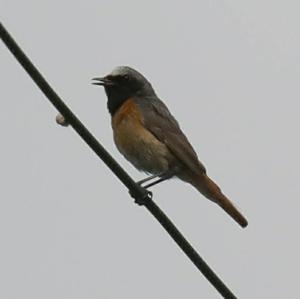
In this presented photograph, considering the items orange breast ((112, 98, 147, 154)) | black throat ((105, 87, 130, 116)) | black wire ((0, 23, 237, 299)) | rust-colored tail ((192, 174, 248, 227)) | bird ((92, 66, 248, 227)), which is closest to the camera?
black wire ((0, 23, 237, 299))

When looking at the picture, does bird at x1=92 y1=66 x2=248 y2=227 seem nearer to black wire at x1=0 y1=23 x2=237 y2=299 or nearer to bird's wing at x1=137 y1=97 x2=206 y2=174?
bird's wing at x1=137 y1=97 x2=206 y2=174

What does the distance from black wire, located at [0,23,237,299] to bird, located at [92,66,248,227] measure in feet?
8.55

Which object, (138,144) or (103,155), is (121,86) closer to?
(138,144)

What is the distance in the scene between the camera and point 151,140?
9695mm

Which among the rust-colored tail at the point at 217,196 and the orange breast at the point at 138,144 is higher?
the orange breast at the point at 138,144

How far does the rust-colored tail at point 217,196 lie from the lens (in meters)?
8.74

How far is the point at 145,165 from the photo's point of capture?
974 cm

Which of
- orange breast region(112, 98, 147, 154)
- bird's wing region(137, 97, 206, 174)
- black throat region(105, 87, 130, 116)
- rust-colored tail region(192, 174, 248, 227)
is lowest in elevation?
rust-colored tail region(192, 174, 248, 227)

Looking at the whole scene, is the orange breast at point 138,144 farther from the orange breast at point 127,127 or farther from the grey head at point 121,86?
the grey head at point 121,86

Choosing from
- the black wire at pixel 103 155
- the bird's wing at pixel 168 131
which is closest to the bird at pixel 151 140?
the bird's wing at pixel 168 131

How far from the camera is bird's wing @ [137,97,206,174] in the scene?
A: 956cm

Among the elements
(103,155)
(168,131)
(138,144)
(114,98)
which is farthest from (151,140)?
(103,155)

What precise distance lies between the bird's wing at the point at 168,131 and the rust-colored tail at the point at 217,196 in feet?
0.43

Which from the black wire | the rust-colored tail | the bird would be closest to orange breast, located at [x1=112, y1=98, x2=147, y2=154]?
the bird
